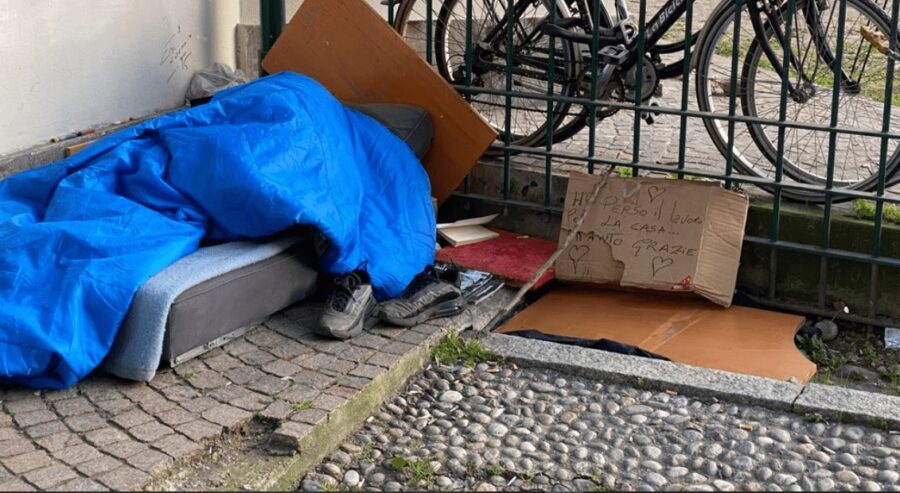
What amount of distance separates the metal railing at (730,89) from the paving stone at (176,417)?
2443 mm

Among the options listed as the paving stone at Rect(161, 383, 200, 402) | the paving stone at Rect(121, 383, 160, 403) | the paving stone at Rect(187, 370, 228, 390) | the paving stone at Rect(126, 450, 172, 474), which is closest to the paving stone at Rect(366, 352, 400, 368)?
the paving stone at Rect(187, 370, 228, 390)

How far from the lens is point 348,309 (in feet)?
15.6

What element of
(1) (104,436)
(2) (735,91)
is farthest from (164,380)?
(2) (735,91)

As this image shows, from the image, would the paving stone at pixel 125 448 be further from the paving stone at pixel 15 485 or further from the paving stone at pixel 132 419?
the paving stone at pixel 15 485

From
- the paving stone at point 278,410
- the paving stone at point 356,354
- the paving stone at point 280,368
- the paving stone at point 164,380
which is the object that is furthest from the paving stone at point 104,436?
the paving stone at point 356,354

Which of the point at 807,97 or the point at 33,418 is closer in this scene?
the point at 33,418

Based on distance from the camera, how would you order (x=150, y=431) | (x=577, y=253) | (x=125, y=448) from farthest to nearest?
1. (x=577, y=253)
2. (x=150, y=431)
3. (x=125, y=448)

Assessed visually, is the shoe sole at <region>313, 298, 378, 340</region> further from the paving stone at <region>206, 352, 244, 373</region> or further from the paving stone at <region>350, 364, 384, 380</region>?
the paving stone at <region>206, 352, 244, 373</region>

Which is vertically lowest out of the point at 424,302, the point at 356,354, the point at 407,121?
the point at 356,354

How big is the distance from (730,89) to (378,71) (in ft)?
5.76

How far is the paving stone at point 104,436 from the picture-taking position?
383cm

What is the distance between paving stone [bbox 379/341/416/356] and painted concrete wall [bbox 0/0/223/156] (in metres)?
2.11

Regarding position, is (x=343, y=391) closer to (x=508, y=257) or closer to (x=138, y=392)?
(x=138, y=392)

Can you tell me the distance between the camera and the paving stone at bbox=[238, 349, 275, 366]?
4.50 m
